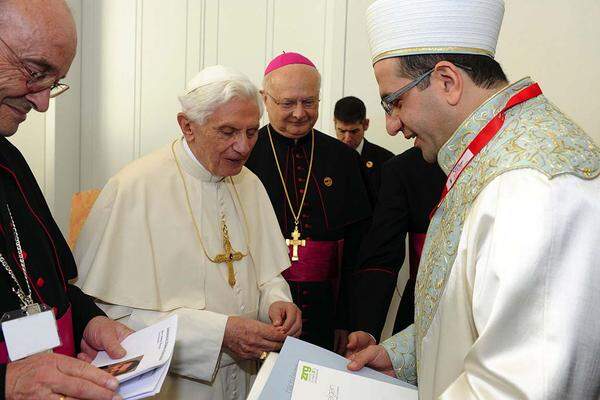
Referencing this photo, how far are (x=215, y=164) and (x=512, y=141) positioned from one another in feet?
→ 4.86

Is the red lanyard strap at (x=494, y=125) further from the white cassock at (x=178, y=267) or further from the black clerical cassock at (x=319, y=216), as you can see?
the black clerical cassock at (x=319, y=216)

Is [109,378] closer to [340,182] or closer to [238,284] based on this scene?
[238,284]

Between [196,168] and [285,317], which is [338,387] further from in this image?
[196,168]

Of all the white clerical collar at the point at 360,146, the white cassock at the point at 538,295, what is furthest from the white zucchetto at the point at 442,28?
the white clerical collar at the point at 360,146

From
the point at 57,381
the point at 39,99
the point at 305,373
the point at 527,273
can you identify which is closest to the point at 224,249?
the point at 305,373

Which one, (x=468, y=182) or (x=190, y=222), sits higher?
(x=468, y=182)

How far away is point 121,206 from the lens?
2443mm

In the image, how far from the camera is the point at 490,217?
1343 mm

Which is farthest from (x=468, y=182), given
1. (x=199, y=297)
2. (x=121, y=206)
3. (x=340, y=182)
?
(x=340, y=182)

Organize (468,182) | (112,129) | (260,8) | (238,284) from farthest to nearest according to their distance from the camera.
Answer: (112,129) < (260,8) < (238,284) < (468,182)

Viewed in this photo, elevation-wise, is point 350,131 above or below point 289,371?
above

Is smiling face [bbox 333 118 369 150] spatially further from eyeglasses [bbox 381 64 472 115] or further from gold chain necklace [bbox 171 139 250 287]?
eyeglasses [bbox 381 64 472 115]

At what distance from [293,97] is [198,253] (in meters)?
1.43

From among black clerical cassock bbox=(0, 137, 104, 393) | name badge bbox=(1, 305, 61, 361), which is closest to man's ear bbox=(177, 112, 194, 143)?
black clerical cassock bbox=(0, 137, 104, 393)
